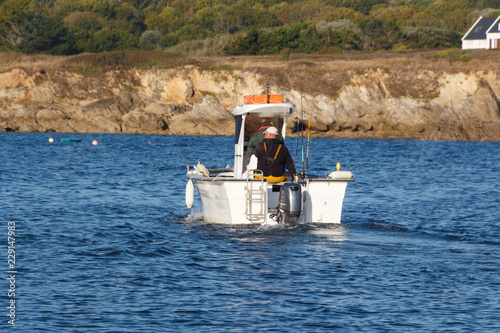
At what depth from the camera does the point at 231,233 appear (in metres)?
16.6

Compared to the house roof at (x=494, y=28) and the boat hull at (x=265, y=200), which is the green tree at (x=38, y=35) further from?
the boat hull at (x=265, y=200)

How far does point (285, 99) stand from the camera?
2808 inches

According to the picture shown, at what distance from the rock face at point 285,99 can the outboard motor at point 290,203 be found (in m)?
49.1

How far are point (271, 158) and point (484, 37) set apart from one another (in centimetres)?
8653

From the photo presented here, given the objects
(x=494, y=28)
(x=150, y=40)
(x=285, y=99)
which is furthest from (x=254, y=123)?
(x=150, y=40)

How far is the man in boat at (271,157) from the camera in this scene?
1688 cm

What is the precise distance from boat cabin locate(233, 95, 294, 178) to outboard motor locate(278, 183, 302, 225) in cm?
247

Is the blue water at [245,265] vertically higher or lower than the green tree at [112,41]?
lower

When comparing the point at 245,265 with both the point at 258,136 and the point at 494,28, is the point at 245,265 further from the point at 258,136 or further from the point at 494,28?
the point at 494,28

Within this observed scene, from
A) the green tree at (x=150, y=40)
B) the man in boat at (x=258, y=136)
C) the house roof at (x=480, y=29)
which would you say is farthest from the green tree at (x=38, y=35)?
the man in boat at (x=258, y=136)

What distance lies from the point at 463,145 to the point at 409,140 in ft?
27.8

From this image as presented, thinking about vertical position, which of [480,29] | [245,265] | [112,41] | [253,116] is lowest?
[245,265]

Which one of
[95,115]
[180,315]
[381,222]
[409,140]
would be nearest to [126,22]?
[95,115]

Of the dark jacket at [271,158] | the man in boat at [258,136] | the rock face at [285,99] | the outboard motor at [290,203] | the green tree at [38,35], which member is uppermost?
the green tree at [38,35]
